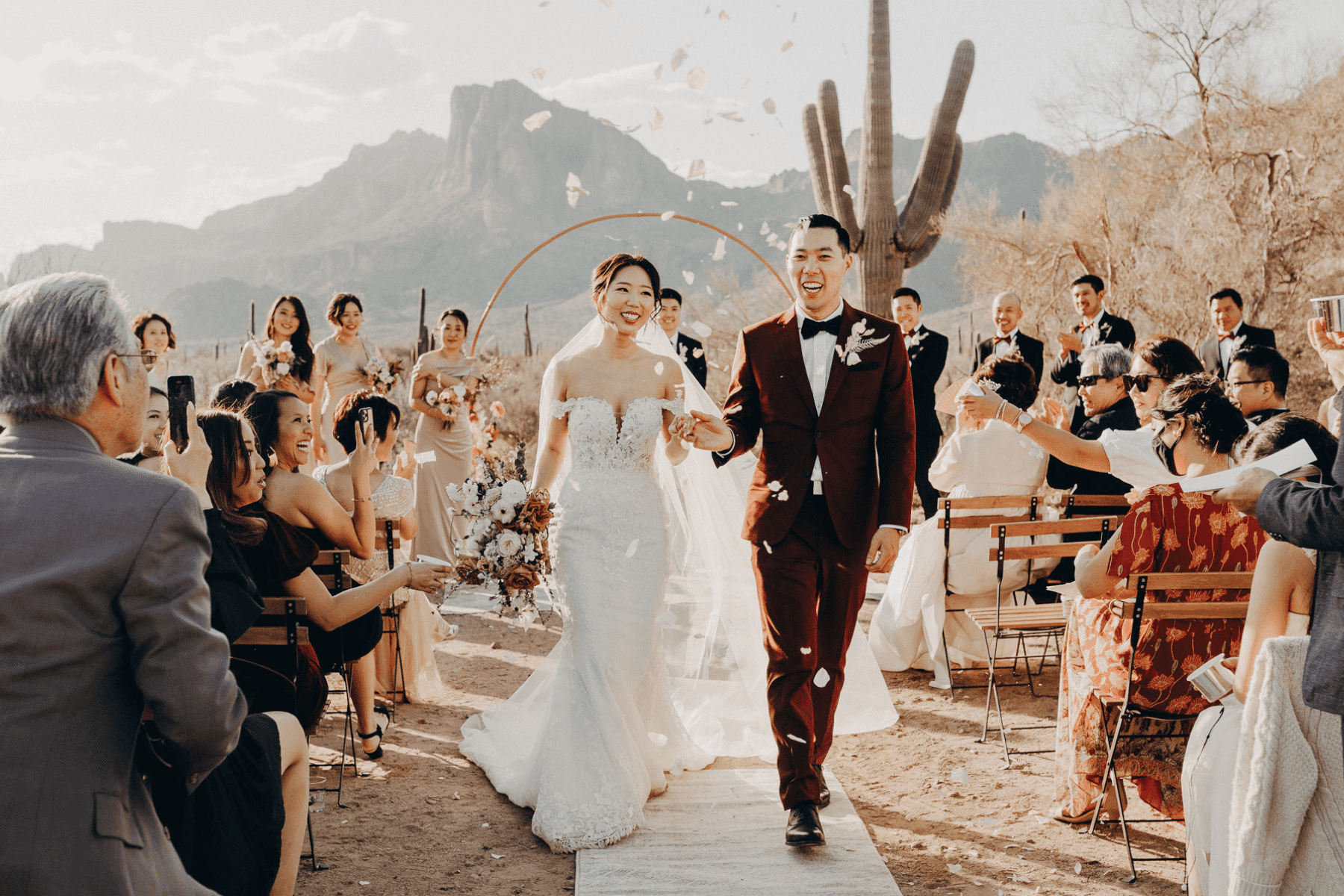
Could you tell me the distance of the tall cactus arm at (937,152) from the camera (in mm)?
13828

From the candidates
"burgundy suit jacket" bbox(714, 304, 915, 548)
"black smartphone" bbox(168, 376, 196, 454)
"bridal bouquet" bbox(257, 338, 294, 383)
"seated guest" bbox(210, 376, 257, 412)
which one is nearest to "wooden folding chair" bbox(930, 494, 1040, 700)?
"burgundy suit jacket" bbox(714, 304, 915, 548)

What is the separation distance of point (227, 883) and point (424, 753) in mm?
2795

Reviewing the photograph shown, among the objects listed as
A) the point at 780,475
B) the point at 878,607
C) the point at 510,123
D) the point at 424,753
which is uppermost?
the point at 510,123

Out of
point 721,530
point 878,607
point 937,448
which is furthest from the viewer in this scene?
point 937,448

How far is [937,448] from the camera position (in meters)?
9.05

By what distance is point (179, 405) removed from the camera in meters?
3.17

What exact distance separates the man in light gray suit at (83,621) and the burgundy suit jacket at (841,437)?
2.53 metres

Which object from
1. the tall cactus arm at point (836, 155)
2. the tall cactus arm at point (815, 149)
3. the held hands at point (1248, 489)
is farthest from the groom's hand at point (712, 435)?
the tall cactus arm at point (815, 149)

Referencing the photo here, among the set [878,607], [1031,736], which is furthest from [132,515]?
[878,607]

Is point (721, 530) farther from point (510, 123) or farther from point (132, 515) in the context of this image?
point (510, 123)

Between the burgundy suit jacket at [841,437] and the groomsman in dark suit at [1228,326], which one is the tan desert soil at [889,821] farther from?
the groomsman in dark suit at [1228,326]

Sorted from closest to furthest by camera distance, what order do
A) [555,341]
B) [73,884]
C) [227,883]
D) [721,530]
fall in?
→ 1. [73,884]
2. [227,883]
3. [721,530]
4. [555,341]

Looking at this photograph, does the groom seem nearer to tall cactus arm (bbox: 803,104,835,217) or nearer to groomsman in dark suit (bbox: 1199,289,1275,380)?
groomsman in dark suit (bbox: 1199,289,1275,380)

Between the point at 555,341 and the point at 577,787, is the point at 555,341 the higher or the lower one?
the higher one
